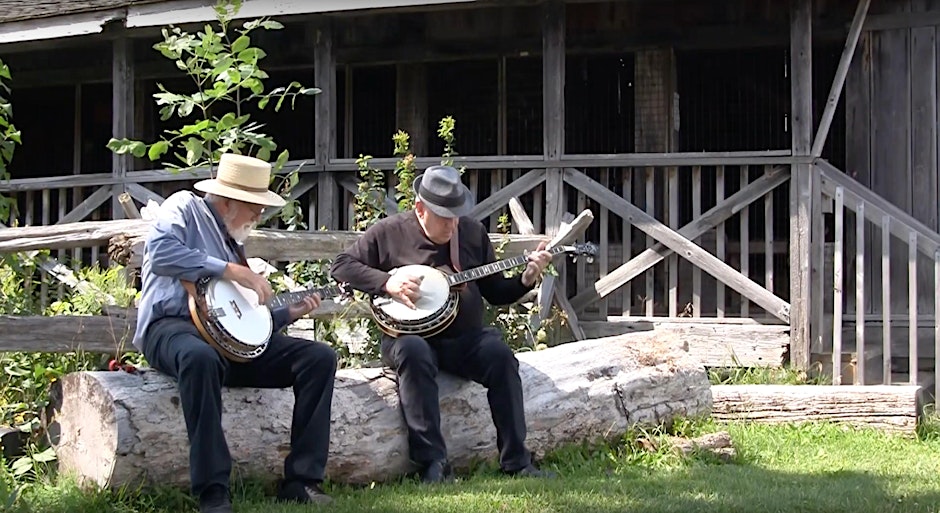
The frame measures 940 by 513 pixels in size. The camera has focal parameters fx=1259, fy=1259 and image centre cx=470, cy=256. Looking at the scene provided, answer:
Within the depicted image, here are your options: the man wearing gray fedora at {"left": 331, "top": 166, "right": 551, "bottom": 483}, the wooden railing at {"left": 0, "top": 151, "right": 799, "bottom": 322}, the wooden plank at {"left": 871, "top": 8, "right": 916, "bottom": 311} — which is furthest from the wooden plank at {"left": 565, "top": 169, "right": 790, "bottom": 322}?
the man wearing gray fedora at {"left": 331, "top": 166, "right": 551, "bottom": 483}

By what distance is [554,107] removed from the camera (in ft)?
33.0

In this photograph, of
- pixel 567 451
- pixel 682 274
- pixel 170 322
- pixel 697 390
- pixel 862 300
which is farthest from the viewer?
pixel 682 274

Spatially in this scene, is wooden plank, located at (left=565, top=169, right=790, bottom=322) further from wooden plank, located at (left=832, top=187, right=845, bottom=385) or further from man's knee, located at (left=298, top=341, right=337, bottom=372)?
Result: man's knee, located at (left=298, top=341, right=337, bottom=372)

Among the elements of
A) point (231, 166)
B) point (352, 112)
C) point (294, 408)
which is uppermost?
point (352, 112)

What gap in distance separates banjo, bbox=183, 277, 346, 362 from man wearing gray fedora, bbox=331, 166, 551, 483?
87cm

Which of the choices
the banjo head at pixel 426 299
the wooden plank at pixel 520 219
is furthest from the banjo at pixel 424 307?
the wooden plank at pixel 520 219

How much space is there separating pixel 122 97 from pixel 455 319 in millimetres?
6173

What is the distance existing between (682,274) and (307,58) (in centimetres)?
416

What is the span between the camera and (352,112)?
12.7 meters

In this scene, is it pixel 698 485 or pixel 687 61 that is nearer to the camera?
pixel 698 485

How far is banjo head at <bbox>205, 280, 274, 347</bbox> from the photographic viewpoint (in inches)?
209

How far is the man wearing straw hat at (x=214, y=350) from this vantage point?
16.7 ft

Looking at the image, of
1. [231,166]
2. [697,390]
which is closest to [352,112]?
[697,390]

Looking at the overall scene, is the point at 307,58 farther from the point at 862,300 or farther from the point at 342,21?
the point at 862,300
